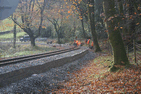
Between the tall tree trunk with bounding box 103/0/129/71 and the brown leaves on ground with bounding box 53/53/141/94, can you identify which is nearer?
the brown leaves on ground with bounding box 53/53/141/94

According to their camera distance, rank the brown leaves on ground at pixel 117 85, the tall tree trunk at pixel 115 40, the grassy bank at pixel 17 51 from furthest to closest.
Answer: the grassy bank at pixel 17 51 < the tall tree trunk at pixel 115 40 < the brown leaves on ground at pixel 117 85

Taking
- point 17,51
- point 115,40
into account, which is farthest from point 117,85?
point 17,51

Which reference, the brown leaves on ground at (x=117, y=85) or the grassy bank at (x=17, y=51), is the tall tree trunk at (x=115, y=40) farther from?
the grassy bank at (x=17, y=51)

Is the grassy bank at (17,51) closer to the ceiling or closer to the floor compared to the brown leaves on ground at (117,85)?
closer to the ceiling

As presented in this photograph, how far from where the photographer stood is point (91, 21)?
15.9m

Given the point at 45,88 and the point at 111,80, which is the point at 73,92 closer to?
the point at 45,88

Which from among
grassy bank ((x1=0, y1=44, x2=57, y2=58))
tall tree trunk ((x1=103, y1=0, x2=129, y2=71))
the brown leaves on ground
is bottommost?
the brown leaves on ground

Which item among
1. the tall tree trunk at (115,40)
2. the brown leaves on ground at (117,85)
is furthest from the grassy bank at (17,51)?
the tall tree trunk at (115,40)

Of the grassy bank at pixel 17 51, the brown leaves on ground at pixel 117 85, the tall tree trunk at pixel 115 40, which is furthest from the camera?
the grassy bank at pixel 17 51

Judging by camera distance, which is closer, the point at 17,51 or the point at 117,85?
the point at 117,85

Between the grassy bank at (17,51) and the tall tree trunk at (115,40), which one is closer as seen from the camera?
the tall tree trunk at (115,40)

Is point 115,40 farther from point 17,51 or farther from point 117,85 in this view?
point 17,51

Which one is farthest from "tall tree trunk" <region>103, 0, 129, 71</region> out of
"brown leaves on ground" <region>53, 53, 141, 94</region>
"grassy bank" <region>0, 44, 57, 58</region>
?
"grassy bank" <region>0, 44, 57, 58</region>

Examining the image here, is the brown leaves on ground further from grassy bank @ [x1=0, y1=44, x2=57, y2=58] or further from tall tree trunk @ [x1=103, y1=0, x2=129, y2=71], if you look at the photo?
grassy bank @ [x1=0, y1=44, x2=57, y2=58]
